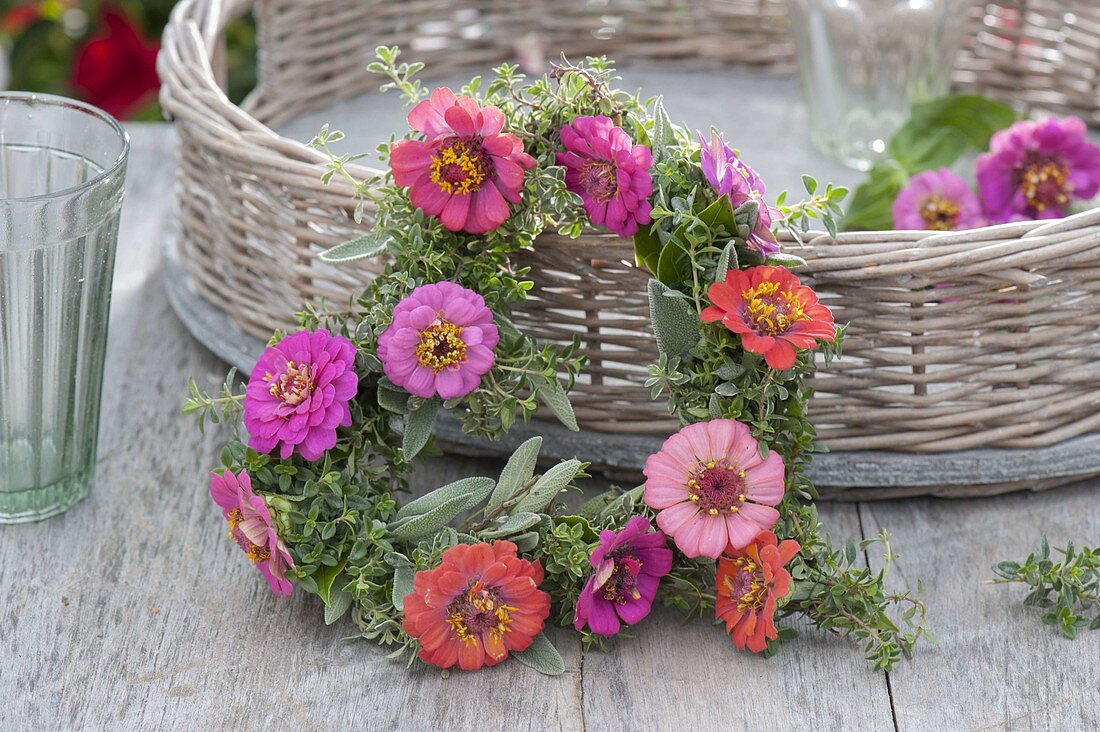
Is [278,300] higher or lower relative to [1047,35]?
→ lower

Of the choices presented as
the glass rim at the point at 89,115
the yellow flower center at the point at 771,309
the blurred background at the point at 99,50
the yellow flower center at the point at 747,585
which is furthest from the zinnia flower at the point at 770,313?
the blurred background at the point at 99,50

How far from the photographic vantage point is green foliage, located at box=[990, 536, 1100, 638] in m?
0.69

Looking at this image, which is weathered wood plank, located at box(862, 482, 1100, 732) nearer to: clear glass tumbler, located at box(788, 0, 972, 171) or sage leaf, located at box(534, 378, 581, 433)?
sage leaf, located at box(534, 378, 581, 433)

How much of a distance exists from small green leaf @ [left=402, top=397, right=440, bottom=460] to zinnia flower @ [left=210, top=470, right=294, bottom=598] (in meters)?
0.08

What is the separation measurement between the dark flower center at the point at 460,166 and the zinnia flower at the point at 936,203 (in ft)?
1.20

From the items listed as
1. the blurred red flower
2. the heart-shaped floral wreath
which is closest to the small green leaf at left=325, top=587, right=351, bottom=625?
the heart-shaped floral wreath

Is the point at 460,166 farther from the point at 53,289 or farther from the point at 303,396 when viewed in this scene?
the point at 53,289

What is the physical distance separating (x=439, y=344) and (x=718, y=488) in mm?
154

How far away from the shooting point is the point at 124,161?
727mm

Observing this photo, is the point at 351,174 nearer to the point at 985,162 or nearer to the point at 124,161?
the point at 124,161

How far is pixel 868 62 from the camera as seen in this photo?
1088mm

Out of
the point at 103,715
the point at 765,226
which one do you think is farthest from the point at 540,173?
the point at 103,715

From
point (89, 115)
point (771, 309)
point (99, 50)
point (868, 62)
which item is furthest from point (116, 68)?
point (771, 309)

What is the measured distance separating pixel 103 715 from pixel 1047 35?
952mm
